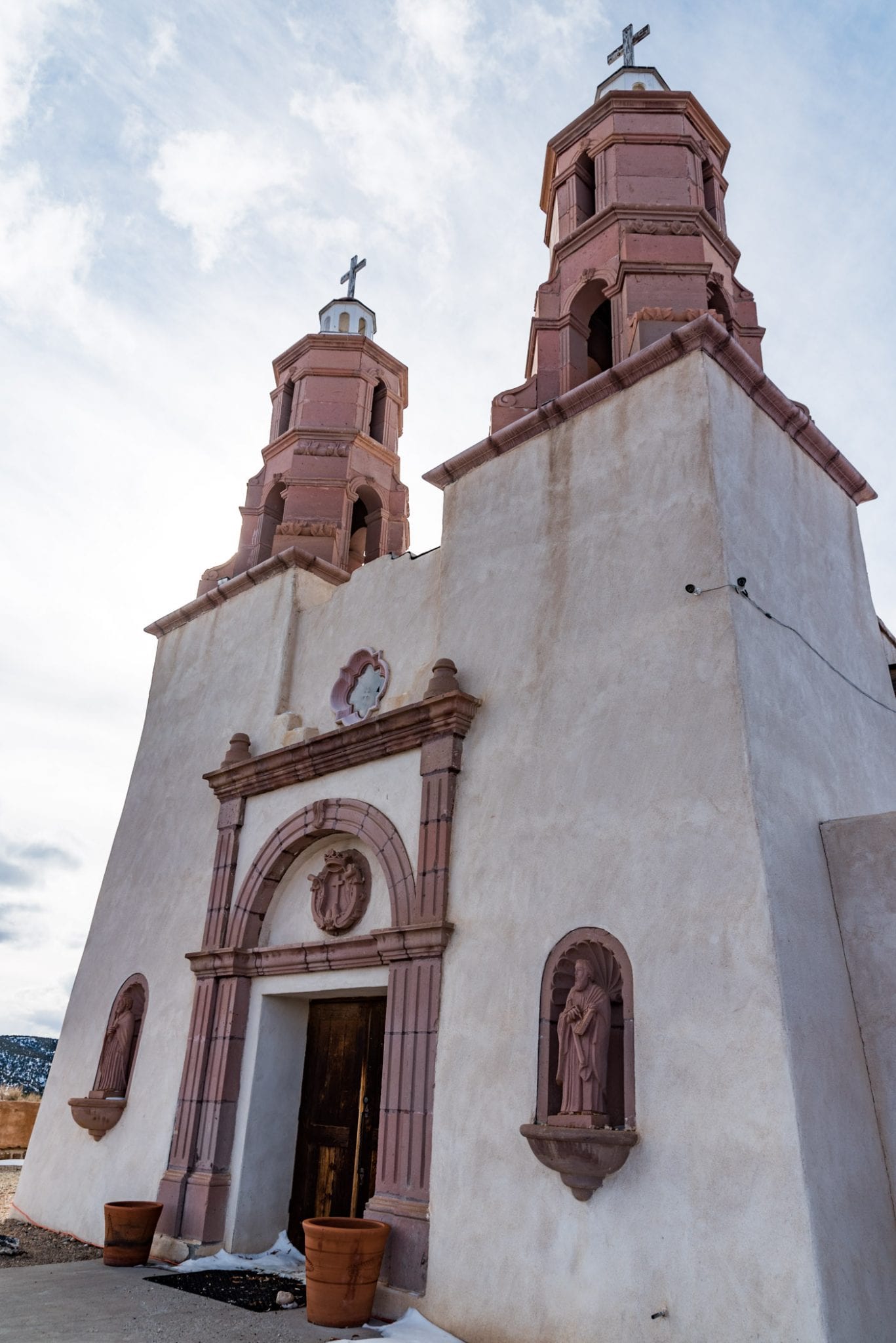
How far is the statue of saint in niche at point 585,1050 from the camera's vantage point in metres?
5.84

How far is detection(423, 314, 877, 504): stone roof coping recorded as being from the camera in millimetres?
7660

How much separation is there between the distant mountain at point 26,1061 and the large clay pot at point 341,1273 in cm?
1370

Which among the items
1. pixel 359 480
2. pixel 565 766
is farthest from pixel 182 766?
pixel 565 766

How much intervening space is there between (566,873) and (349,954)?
7.86ft

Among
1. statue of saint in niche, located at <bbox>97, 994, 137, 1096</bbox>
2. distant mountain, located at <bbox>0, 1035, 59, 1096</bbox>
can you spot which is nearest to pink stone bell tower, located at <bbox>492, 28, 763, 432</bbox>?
statue of saint in niche, located at <bbox>97, 994, 137, 1096</bbox>

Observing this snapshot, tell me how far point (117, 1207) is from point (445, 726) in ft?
15.6

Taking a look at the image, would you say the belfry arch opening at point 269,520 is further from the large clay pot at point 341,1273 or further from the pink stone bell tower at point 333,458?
the large clay pot at point 341,1273

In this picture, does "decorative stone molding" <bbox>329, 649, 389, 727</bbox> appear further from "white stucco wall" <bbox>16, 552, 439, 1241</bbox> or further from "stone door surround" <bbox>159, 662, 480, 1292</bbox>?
"stone door surround" <bbox>159, 662, 480, 1292</bbox>

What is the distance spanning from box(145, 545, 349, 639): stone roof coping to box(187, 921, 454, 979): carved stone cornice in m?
4.21

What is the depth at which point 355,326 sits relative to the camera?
1440cm

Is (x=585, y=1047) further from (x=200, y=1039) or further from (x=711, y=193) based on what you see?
(x=711, y=193)

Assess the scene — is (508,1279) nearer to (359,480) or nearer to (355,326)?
(359,480)

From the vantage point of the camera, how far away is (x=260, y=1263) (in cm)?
791

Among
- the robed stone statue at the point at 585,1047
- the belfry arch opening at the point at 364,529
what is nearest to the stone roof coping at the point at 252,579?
the belfry arch opening at the point at 364,529
